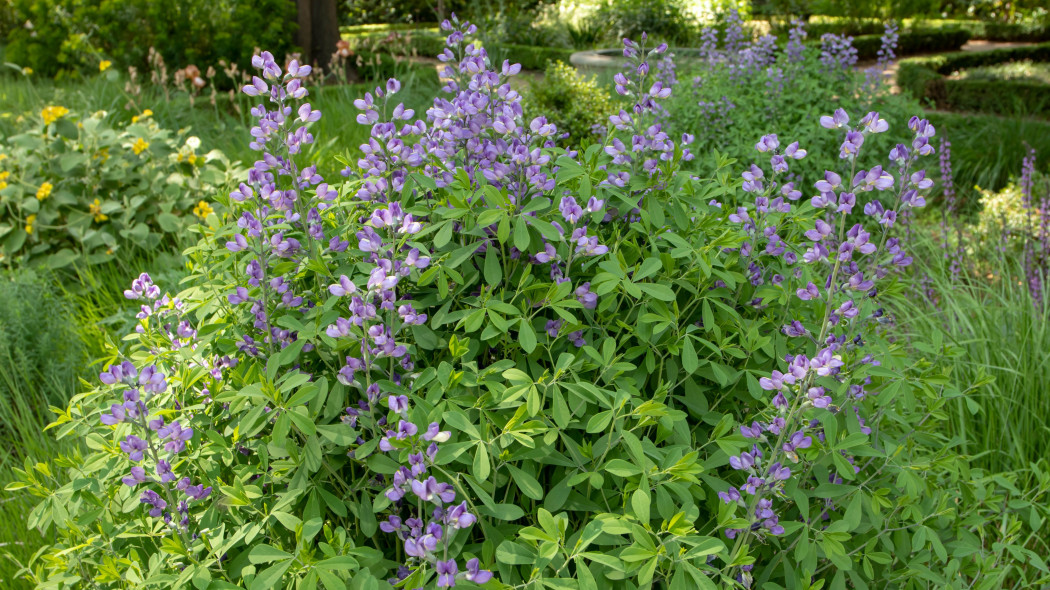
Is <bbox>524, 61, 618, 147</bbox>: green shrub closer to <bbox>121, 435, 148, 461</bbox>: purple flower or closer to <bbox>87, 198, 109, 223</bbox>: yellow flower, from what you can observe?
<bbox>87, 198, 109, 223</bbox>: yellow flower

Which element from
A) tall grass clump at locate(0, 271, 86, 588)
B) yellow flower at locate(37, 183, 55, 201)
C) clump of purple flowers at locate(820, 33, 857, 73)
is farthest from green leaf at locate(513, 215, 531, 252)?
clump of purple flowers at locate(820, 33, 857, 73)

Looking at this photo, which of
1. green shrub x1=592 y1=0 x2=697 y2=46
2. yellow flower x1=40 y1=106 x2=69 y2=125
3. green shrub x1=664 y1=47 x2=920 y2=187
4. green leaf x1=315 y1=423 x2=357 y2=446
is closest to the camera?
green leaf x1=315 y1=423 x2=357 y2=446

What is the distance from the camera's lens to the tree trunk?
11.3 metres

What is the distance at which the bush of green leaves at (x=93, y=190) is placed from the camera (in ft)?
16.4

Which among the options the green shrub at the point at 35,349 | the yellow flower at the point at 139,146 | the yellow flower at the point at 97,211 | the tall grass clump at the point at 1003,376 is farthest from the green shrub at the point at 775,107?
the green shrub at the point at 35,349

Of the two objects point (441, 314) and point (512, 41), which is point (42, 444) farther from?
point (512, 41)

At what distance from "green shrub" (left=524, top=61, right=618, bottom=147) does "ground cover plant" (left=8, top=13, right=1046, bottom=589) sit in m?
6.18

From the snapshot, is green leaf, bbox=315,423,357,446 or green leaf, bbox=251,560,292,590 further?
green leaf, bbox=315,423,357,446

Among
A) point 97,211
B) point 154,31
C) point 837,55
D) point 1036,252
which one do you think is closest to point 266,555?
point 97,211

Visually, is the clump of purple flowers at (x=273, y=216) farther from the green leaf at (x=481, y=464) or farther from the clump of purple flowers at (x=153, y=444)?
the green leaf at (x=481, y=464)

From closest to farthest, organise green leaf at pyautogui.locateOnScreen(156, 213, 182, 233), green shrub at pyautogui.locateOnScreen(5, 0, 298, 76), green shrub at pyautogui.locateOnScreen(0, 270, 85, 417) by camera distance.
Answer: green shrub at pyautogui.locateOnScreen(0, 270, 85, 417)
green leaf at pyautogui.locateOnScreen(156, 213, 182, 233)
green shrub at pyautogui.locateOnScreen(5, 0, 298, 76)

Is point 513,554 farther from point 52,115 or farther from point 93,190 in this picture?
point 52,115

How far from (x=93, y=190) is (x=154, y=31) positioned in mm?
6318

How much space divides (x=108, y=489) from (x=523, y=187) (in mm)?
1258
